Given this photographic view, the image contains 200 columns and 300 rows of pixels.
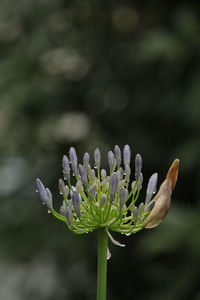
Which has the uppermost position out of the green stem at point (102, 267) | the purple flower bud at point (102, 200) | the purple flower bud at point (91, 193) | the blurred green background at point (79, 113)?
the purple flower bud at point (91, 193)

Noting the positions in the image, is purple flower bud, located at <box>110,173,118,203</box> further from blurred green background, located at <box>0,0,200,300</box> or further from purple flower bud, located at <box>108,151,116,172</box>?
blurred green background, located at <box>0,0,200,300</box>

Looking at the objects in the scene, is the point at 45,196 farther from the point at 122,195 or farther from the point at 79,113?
the point at 79,113

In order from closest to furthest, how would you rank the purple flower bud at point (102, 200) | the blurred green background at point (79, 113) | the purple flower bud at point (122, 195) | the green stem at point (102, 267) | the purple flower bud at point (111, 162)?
the green stem at point (102, 267), the purple flower bud at point (122, 195), the purple flower bud at point (102, 200), the purple flower bud at point (111, 162), the blurred green background at point (79, 113)

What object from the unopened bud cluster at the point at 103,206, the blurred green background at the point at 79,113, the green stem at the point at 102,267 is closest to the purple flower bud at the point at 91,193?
the unopened bud cluster at the point at 103,206

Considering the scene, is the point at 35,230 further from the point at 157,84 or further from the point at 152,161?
the point at 157,84

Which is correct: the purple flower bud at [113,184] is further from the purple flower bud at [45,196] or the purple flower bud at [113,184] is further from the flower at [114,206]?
the purple flower bud at [45,196]

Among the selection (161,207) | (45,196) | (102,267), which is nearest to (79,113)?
(45,196)

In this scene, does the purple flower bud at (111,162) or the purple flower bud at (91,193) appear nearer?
the purple flower bud at (91,193)

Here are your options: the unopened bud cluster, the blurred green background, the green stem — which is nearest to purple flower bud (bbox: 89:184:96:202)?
the unopened bud cluster
